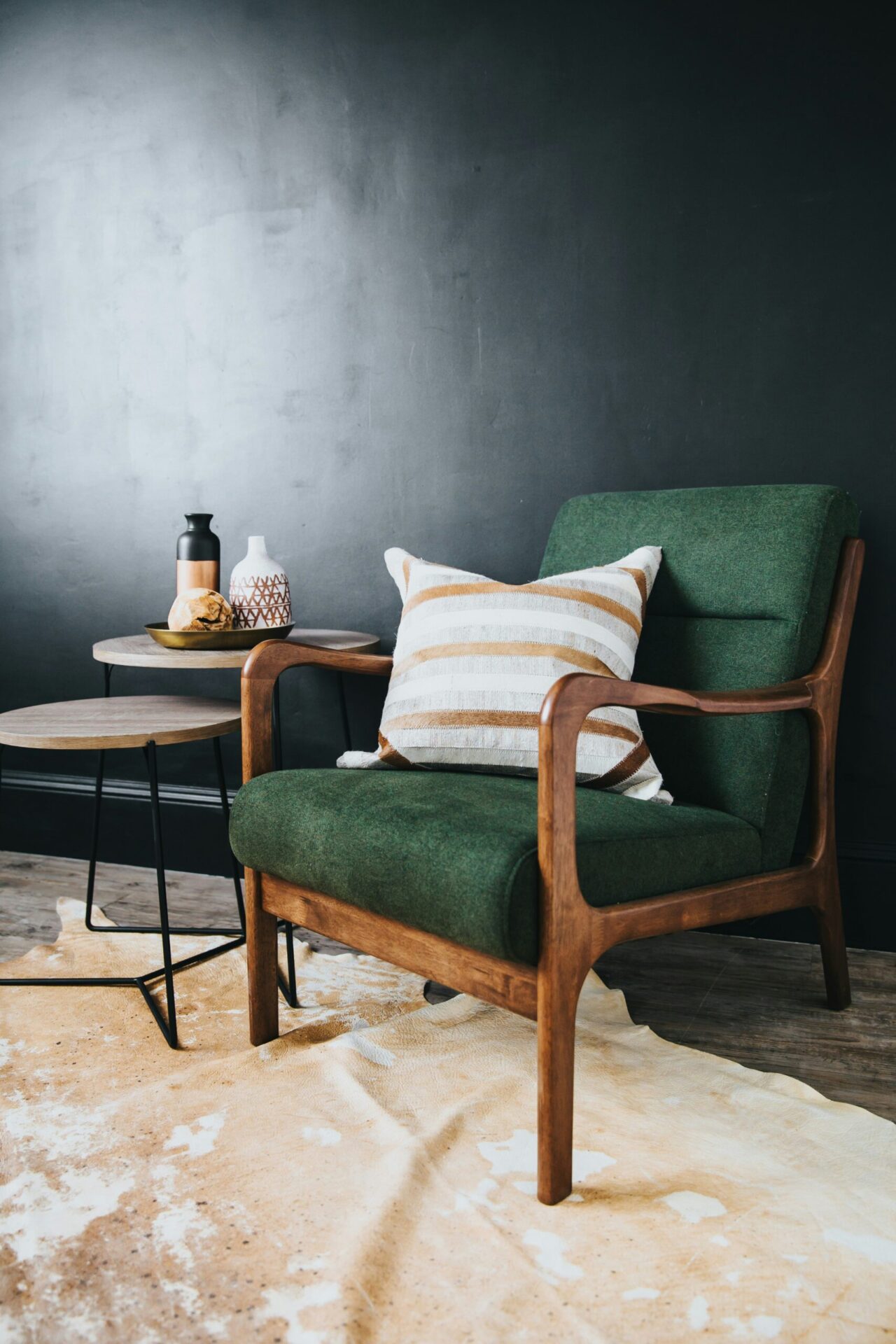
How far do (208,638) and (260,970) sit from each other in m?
0.63

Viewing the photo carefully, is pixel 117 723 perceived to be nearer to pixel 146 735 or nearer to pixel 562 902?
pixel 146 735

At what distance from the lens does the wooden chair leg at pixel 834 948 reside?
178 cm

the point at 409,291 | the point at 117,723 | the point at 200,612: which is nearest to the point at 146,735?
the point at 117,723

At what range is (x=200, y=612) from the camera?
2000 mm

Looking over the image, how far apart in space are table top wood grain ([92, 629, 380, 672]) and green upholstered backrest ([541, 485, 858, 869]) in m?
0.55

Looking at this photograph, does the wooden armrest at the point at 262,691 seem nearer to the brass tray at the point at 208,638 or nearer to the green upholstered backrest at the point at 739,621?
the brass tray at the point at 208,638

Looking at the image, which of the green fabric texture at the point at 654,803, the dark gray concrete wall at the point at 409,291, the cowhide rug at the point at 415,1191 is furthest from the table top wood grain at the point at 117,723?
the dark gray concrete wall at the point at 409,291

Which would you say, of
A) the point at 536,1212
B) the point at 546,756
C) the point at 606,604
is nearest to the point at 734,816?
the point at 606,604

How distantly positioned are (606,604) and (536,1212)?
90cm

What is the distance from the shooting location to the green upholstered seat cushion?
123 cm

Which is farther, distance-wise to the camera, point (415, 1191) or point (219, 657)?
point (219, 657)

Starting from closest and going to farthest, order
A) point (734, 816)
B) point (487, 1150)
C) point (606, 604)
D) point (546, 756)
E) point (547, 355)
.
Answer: point (546, 756)
point (487, 1150)
point (734, 816)
point (606, 604)
point (547, 355)

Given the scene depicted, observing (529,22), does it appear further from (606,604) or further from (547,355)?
(606,604)

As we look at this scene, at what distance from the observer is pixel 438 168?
2354mm
